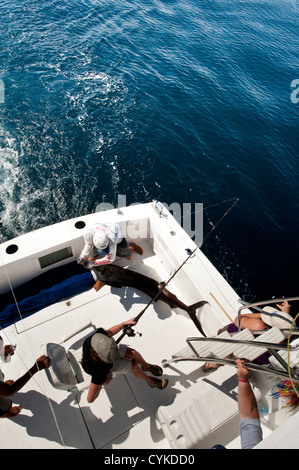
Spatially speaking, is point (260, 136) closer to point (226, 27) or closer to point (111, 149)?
point (111, 149)

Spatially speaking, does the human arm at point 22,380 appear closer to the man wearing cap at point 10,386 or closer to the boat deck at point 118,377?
the man wearing cap at point 10,386

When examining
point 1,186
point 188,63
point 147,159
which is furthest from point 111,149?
point 188,63

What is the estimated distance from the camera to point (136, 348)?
3721 mm

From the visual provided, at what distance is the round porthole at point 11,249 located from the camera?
145 inches

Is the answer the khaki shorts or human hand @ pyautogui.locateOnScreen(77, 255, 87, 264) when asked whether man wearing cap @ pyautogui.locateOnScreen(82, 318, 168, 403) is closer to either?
the khaki shorts

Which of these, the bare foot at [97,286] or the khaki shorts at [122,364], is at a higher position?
the khaki shorts at [122,364]

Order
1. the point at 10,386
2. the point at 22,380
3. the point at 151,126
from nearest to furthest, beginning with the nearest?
the point at 10,386
the point at 22,380
the point at 151,126

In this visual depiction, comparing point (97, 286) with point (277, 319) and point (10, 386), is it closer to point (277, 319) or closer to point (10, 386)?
point (10, 386)

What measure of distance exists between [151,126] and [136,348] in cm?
843

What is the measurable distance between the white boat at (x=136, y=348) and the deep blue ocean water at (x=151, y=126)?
2.65 metres

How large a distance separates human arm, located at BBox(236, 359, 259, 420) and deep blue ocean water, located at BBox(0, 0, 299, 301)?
4.10 m

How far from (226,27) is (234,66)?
6079 mm

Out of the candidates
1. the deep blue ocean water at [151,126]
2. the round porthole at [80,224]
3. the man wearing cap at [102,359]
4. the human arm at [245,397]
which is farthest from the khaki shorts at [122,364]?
the deep blue ocean water at [151,126]

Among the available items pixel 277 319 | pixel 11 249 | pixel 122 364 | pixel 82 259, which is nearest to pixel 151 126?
pixel 82 259
